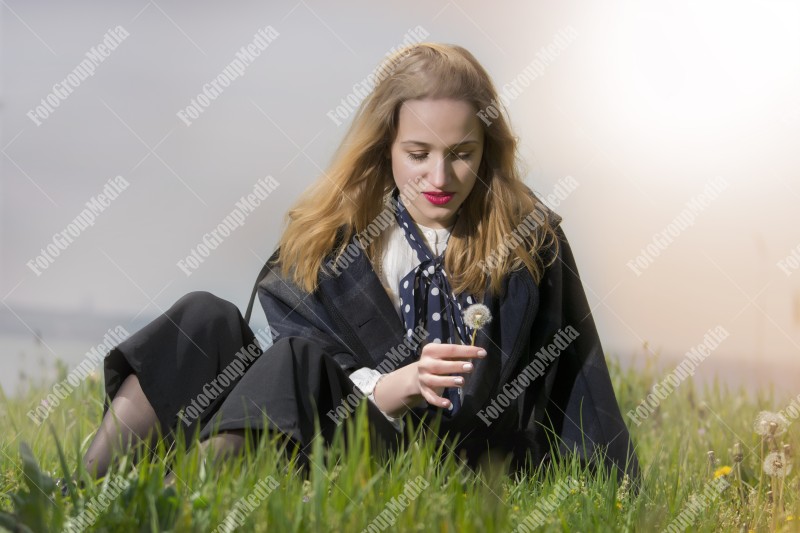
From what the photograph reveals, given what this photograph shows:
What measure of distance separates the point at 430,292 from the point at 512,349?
302mm

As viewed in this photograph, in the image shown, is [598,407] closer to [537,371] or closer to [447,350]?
[537,371]

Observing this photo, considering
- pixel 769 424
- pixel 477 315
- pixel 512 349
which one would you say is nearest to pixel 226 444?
pixel 477 315

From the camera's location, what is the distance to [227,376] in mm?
2637

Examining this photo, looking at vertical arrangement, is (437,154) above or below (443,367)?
above

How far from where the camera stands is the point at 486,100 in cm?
301

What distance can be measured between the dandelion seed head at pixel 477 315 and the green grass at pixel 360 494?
382 millimetres

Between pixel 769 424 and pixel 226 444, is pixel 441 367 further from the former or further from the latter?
pixel 769 424

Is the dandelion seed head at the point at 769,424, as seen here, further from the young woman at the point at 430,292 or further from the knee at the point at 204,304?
the knee at the point at 204,304

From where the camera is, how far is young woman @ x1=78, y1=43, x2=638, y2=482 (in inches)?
105

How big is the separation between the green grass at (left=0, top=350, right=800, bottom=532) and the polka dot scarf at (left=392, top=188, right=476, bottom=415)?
0.37m

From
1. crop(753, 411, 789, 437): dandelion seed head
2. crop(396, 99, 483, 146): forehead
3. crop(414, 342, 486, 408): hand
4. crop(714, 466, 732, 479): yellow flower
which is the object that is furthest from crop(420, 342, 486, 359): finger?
crop(714, 466, 732, 479): yellow flower

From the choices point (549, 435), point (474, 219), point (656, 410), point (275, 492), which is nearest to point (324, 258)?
point (474, 219)

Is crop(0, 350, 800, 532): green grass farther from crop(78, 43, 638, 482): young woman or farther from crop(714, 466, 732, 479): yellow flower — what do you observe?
crop(78, 43, 638, 482): young woman

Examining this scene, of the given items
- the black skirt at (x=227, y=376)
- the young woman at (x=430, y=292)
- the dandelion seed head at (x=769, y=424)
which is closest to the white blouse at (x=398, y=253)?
the young woman at (x=430, y=292)
